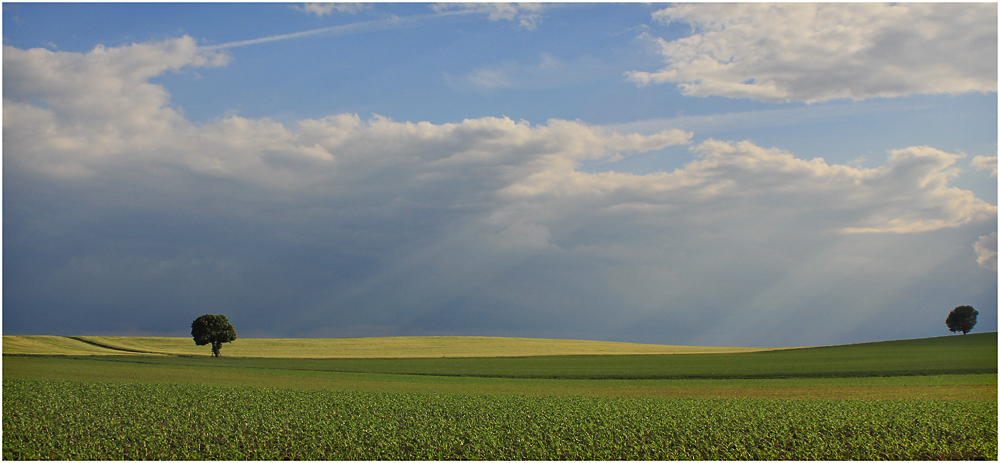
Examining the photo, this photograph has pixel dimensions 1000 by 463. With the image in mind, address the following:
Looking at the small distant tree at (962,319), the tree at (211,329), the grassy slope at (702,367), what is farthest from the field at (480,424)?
the small distant tree at (962,319)

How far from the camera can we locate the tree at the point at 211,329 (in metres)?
72.7

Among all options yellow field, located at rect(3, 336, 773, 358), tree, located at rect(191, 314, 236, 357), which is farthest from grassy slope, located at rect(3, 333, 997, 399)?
tree, located at rect(191, 314, 236, 357)

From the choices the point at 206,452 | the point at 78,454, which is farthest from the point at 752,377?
the point at 78,454

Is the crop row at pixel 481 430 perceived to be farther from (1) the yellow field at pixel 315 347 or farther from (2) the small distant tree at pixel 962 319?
(2) the small distant tree at pixel 962 319

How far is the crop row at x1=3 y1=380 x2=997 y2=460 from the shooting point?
1639 centimetres

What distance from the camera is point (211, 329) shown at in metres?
72.9

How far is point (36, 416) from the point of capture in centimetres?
1964

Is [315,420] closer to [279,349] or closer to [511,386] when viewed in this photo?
[511,386]

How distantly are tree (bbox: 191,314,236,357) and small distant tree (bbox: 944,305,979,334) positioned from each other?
399 ft

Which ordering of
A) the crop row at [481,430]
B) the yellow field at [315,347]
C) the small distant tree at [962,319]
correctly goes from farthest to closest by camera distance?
1. the small distant tree at [962,319]
2. the yellow field at [315,347]
3. the crop row at [481,430]

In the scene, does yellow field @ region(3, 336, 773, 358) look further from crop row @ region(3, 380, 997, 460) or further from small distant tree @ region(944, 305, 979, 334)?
crop row @ region(3, 380, 997, 460)

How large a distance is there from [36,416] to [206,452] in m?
8.50

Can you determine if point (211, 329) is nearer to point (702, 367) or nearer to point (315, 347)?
point (315, 347)

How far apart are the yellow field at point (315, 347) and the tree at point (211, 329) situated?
621 cm
